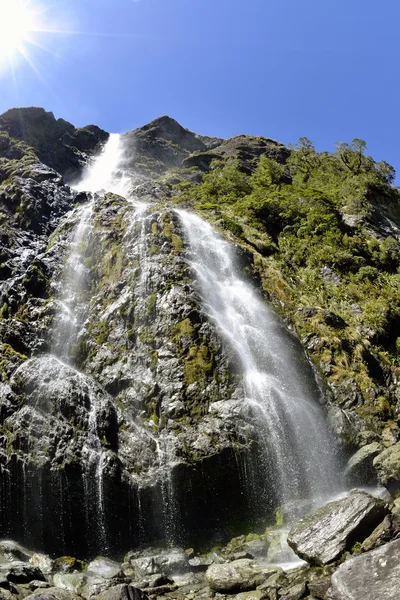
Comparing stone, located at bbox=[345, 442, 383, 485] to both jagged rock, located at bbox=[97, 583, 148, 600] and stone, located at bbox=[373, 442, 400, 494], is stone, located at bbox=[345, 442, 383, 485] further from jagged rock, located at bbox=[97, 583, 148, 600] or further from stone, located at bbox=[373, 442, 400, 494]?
jagged rock, located at bbox=[97, 583, 148, 600]

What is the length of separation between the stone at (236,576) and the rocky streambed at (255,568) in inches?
0.9

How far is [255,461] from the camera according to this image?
1516 centimetres

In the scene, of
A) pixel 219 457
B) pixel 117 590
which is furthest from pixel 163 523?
pixel 117 590

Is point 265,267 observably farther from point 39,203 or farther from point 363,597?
point 39,203

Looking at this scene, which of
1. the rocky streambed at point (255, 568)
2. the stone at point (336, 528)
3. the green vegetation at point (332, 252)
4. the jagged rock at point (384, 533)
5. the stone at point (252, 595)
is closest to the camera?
the rocky streambed at point (255, 568)

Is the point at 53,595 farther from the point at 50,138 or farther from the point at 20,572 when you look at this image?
the point at 50,138

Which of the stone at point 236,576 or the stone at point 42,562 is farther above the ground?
the stone at point 42,562

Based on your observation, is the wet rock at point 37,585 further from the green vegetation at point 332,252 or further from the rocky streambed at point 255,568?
the green vegetation at point 332,252

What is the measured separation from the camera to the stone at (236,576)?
1102 cm

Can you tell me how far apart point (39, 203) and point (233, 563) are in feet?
113

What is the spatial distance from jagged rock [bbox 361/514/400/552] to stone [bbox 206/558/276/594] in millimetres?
2961

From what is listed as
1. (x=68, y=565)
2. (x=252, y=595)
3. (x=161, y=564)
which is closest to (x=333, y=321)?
(x=161, y=564)

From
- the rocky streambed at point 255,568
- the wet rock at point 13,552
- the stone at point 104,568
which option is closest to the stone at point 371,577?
the rocky streambed at point 255,568

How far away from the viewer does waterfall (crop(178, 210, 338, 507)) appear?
1505cm
